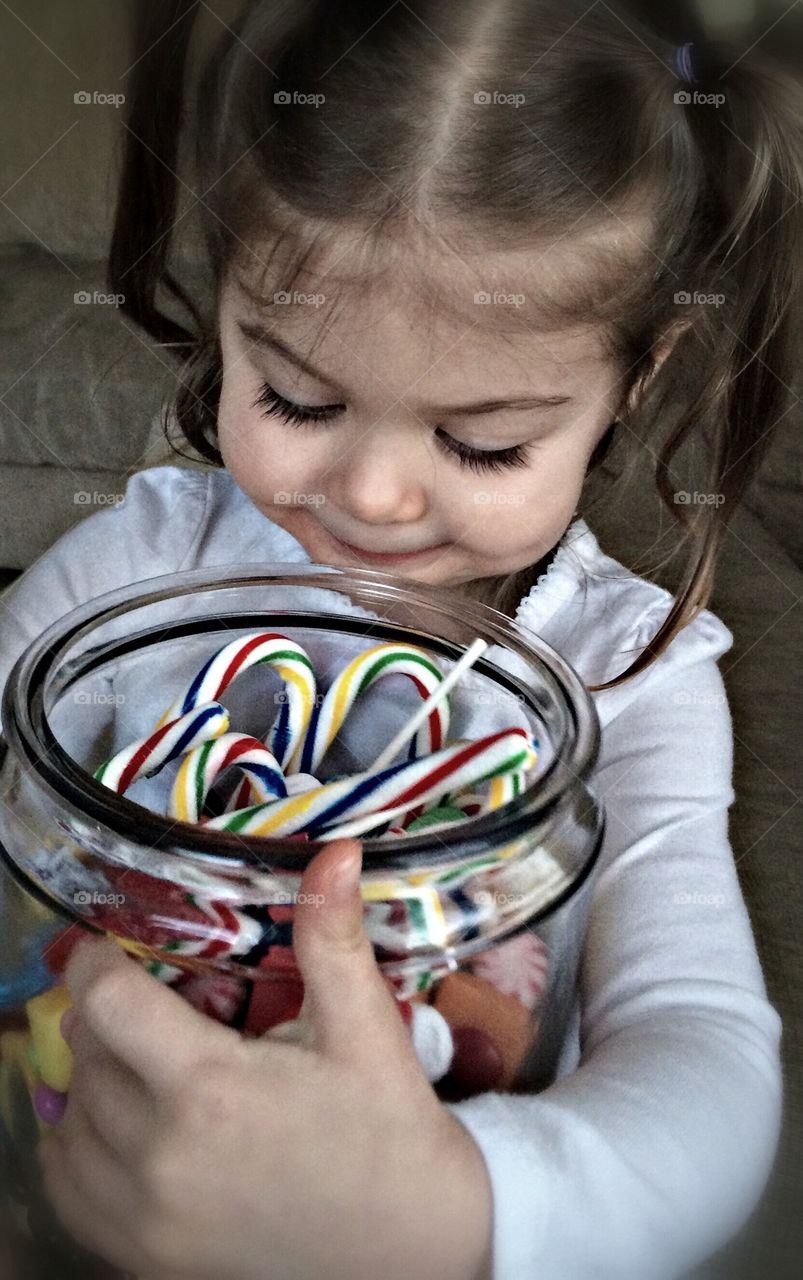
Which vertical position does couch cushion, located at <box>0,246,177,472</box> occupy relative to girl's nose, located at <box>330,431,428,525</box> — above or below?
below

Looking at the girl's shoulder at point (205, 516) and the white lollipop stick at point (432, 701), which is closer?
the white lollipop stick at point (432, 701)

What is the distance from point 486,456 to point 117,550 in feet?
0.71

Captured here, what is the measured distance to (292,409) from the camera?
1.37 ft

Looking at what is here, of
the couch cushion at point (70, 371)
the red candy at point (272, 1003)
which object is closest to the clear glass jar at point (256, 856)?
the red candy at point (272, 1003)

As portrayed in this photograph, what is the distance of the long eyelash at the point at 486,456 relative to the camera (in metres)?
0.41

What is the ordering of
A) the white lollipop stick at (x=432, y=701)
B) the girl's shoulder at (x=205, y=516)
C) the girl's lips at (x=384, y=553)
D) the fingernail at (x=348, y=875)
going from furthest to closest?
the girl's shoulder at (x=205, y=516)
the girl's lips at (x=384, y=553)
the white lollipop stick at (x=432, y=701)
the fingernail at (x=348, y=875)

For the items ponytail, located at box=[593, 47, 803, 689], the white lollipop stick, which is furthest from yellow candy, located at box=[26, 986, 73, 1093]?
ponytail, located at box=[593, 47, 803, 689]

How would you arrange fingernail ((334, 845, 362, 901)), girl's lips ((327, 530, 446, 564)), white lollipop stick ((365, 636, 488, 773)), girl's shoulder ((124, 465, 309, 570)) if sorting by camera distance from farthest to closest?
girl's shoulder ((124, 465, 309, 570)) → girl's lips ((327, 530, 446, 564)) → white lollipop stick ((365, 636, 488, 773)) → fingernail ((334, 845, 362, 901))

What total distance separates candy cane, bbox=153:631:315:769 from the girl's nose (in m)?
0.07

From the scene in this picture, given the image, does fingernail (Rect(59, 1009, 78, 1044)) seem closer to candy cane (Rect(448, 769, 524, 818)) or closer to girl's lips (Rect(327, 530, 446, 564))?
candy cane (Rect(448, 769, 524, 818))

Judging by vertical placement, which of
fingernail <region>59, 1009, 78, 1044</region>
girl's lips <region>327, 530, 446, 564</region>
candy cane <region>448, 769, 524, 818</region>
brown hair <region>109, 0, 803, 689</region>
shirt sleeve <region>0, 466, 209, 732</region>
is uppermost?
brown hair <region>109, 0, 803, 689</region>

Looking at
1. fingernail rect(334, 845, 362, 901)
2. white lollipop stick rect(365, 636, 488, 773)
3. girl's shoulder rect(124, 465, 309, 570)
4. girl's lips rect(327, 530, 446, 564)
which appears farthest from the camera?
girl's shoulder rect(124, 465, 309, 570)

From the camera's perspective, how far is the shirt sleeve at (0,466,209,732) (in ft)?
1.70

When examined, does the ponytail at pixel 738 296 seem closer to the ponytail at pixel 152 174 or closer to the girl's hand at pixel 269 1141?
the ponytail at pixel 152 174
